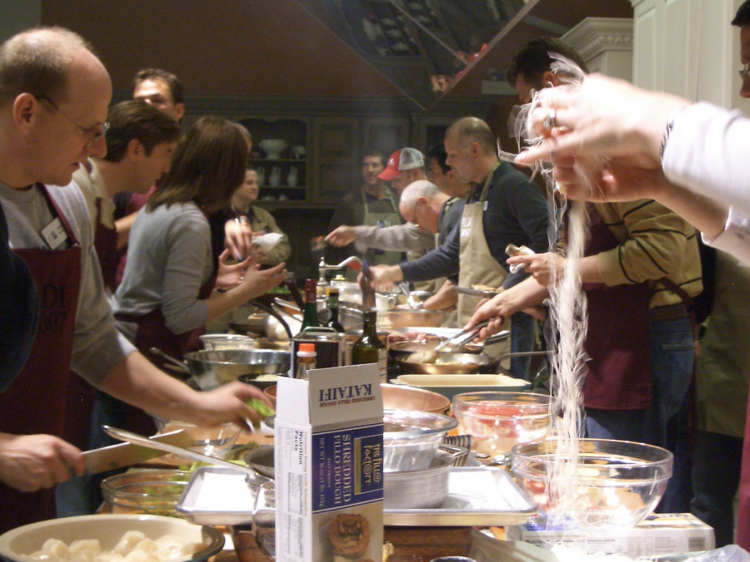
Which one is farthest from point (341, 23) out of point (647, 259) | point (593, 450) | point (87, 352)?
point (593, 450)

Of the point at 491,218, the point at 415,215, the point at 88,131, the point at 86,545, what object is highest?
the point at 415,215

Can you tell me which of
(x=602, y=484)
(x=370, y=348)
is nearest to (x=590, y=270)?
(x=370, y=348)

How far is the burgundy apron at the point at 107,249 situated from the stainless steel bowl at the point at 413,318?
3.87 ft

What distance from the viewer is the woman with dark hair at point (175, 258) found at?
2398 millimetres

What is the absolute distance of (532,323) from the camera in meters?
3.13

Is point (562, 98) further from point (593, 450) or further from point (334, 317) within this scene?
point (334, 317)

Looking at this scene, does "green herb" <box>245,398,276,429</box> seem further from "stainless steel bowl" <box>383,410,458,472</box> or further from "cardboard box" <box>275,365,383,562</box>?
"cardboard box" <box>275,365,383,562</box>

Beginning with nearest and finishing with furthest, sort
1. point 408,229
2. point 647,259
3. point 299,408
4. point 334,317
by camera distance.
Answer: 1. point 299,408
2. point 647,259
3. point 334,317
4. point 408,229

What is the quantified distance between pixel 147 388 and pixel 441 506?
0.90 metres

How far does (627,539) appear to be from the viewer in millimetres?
836

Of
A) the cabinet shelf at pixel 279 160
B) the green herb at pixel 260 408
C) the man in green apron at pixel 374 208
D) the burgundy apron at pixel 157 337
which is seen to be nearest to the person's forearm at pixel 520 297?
the burgundy apron at pixel 157 337

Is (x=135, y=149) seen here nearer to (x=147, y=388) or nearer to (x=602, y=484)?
(x=147, y=388)

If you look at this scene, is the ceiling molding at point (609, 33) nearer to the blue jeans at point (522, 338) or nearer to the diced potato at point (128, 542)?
the blue jeans at point (522, 338)

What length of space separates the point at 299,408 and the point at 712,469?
203 cm
